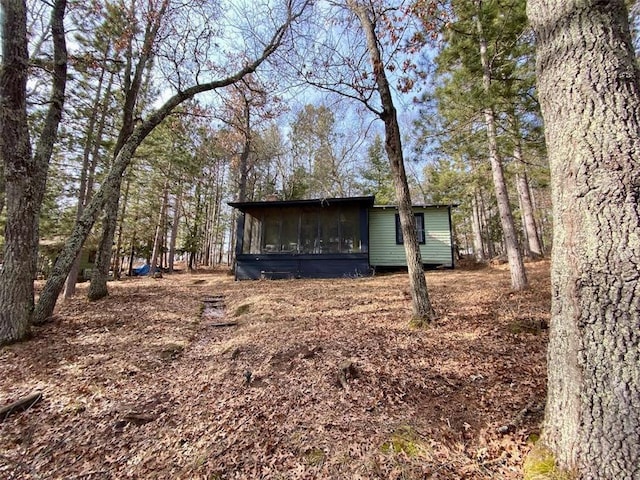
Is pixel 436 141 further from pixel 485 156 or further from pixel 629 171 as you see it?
pixel 629 171

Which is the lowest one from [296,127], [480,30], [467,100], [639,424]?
[639,424]

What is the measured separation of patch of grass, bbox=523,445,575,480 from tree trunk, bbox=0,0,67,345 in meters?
6.54

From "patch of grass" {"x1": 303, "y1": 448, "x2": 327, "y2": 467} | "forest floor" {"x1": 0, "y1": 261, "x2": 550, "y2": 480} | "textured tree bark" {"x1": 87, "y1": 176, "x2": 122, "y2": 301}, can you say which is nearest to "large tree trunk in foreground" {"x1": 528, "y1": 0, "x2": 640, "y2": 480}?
"forest floor" {"x1": 0, "y1": 261, "x2": 550, "y2": 480}

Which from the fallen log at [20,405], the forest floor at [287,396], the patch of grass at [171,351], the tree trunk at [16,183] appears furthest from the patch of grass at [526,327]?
the tree trunk at [16,183]

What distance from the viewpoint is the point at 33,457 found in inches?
94.9

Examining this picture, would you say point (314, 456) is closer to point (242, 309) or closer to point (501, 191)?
point (242, 309)

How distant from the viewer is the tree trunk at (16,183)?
14.3 feet

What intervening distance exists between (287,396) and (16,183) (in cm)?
548

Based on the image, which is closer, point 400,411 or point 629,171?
point 629,171

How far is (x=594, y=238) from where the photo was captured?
65.2 inches

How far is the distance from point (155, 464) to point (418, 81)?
6786 mm

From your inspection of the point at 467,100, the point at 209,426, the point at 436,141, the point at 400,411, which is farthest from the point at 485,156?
the point at 209,426

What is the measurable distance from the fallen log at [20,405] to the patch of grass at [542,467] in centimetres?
464

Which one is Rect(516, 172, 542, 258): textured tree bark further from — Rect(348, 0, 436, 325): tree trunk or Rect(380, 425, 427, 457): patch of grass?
Rect(380, 425, 427, 457): patch of grass
